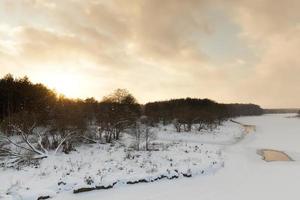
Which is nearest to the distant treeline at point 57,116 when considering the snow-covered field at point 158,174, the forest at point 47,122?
the forest at point 47,122

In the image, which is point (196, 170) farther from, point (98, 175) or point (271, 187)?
point (98, 175)

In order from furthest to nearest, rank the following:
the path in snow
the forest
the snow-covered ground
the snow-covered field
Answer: the forest
the snow-covered ground
the snow-covered field
the path in snow

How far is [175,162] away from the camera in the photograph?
77.6ft

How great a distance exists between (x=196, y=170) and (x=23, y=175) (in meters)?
12.1

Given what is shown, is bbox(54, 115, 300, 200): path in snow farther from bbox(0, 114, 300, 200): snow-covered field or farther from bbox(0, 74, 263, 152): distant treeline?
bbox(0, 74, 263, 152): distant treeline

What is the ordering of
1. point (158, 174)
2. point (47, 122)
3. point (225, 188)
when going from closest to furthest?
point (225, 188) < point (158, 174) < point (47, 122)

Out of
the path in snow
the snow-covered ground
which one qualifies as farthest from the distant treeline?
the path in snow

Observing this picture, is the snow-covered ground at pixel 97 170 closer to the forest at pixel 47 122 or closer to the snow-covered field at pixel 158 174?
the snow-covered field at pixel 158 174

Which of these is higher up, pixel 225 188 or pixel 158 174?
pixel 158 174

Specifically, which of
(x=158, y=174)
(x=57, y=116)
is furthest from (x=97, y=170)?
(x=57, y=116)

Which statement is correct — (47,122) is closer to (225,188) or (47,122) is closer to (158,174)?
(158,174)

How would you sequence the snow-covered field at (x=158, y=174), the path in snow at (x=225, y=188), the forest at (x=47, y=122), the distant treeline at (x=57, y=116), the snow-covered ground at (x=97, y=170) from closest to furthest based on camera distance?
the path in snow at (x=225, y=188) → the snow-covered field at (x=158, y=174) → the snow-covered ground at (x=97, y=170) → the forest at (x=47, y=122) → the distant treeline at (x=57, y=116)

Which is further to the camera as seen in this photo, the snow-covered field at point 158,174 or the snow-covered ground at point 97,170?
the snow-covered ground at point 97,170

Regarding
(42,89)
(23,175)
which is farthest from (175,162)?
(42,89)
